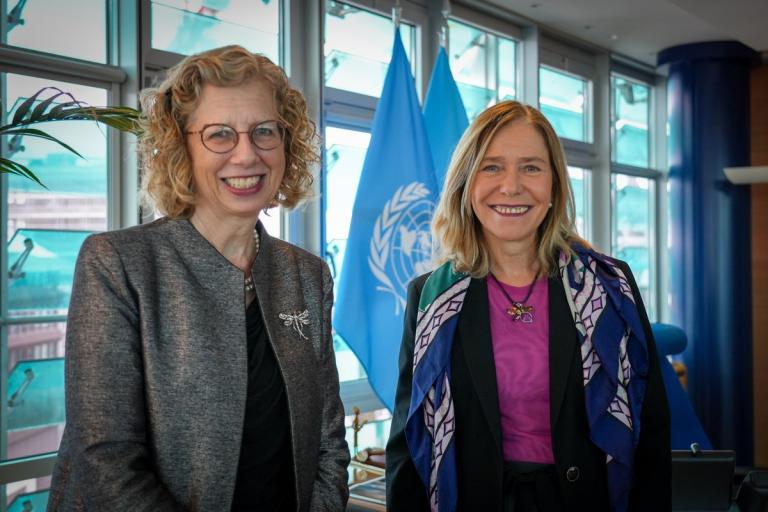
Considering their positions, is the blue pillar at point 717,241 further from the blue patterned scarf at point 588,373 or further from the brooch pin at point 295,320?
the brooch pin at point 295,320

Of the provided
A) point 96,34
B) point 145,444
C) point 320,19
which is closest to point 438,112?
point 320,19

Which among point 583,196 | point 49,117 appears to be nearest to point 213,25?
point 49,117

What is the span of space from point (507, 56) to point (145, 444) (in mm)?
4531

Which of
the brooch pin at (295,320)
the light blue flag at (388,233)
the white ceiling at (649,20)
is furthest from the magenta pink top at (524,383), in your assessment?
the white ceiling at (649,20)

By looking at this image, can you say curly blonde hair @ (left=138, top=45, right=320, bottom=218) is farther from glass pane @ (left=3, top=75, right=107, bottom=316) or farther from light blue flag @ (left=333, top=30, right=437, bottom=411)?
light blue flag @ (left=333, top=30, right=437, bottom=411)

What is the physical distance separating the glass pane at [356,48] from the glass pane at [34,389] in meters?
1.94

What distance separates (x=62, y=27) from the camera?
114 inches

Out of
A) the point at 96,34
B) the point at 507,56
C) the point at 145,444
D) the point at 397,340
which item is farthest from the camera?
the point at 507,56

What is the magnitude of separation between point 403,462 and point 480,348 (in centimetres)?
34

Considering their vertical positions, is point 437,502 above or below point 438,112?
below

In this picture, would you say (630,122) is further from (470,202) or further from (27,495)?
(27,495)

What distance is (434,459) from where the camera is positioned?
1.70 m

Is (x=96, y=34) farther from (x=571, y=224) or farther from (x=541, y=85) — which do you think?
(x=541, y=85)

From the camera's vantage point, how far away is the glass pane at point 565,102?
222 inches
